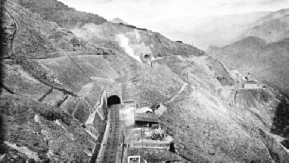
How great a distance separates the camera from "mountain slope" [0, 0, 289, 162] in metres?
24.6

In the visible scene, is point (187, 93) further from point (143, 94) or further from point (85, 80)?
point (85, 80)

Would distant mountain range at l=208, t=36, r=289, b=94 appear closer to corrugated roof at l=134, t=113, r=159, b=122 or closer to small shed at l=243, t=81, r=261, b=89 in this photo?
small shed at l=243, t=81, r=261, b=89

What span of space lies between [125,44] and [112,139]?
50510 mm

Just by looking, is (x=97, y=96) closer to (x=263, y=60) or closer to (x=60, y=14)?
(x=60, y=14)

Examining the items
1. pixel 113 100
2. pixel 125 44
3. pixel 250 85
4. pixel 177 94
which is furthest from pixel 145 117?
pixel 250 85

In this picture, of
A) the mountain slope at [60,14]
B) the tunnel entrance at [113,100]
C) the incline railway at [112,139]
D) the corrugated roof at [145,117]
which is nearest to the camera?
the incline railway at [112,139]

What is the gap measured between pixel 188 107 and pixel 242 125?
55.0ft

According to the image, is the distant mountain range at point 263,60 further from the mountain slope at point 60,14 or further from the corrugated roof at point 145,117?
the corrugated roof at point 145,117

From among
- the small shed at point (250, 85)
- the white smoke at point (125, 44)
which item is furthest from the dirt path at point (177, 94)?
the small shed at point (250, 85)

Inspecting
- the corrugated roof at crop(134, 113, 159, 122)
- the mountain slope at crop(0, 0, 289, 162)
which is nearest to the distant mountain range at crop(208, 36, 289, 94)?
the mountain slope at crop(0, 0, 289, 162)

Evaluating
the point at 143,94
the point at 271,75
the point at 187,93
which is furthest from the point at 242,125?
the point at 271,75

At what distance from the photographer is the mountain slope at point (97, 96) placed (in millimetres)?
24609

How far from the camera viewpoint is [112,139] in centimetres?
3219

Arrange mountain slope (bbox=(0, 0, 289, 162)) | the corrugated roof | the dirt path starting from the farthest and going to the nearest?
the dirt path, the corrugated roof, mountain slope (bbox=(0, 0, 289, 162))
